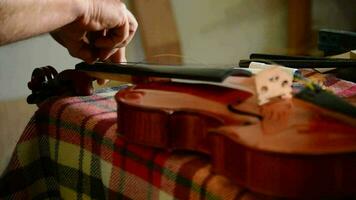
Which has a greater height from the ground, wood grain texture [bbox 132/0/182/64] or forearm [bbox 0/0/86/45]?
forearm [bbox 0/0/86/45]

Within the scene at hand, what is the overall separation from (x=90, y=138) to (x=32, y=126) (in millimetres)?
184

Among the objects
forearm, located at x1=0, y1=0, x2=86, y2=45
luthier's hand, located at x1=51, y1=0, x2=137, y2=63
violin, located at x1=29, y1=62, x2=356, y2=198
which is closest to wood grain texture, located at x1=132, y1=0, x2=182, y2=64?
luthier's hand, located at x1=51, y1=0, x2=137, y2=63

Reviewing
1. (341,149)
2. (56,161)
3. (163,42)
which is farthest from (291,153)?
(163,42)

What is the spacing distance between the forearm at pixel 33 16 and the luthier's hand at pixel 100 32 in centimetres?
4

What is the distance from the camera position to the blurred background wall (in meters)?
1.23

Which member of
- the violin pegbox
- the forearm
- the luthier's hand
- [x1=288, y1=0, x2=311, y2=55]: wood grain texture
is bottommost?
[x1=288, y1=0, x2=311, y2=55]: wood grain texture

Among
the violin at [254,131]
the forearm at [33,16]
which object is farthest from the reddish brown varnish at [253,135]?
the forearm at [33,16]

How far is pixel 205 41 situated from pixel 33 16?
102 centimetres

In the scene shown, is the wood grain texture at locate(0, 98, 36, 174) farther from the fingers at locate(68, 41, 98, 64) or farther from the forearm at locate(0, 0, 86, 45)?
the forearm at locate(0, 0, 86, 45)

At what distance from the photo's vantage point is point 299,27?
71.9 inches

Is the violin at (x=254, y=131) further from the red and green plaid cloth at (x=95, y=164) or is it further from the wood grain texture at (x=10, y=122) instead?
the wood grain texture at (x=10, y=122)

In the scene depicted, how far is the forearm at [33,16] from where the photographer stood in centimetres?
65

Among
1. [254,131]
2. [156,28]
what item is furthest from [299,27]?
[254,131]

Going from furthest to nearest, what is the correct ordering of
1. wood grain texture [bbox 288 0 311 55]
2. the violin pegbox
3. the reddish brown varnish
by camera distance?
wood grain texture [bbox 288 0 311 55] → the violin pegbox → the reddish brown varnish
